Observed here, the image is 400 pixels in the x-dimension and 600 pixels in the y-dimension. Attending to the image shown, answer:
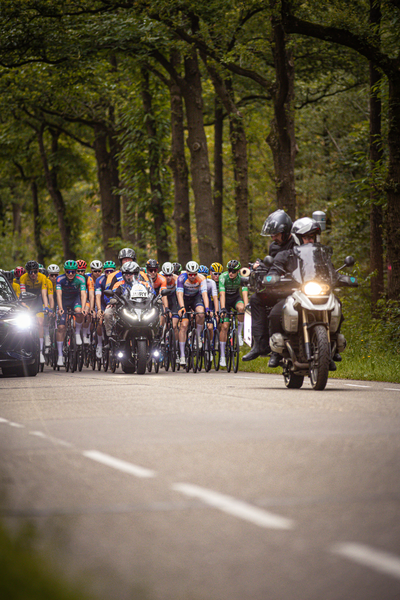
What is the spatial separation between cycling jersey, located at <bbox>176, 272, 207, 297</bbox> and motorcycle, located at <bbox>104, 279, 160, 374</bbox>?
2.36 ft

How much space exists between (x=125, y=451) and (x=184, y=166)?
76.2ft

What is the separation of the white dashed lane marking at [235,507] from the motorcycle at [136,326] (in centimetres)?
1271

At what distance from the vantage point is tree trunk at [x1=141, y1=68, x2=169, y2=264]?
110 feet

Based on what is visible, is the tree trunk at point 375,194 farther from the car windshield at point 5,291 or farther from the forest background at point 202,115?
the car windshield at point 5,291

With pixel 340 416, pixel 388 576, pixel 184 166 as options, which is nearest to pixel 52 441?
pixel 340 416

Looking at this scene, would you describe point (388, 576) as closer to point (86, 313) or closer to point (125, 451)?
point (125, 451)

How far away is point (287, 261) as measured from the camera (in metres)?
13.2

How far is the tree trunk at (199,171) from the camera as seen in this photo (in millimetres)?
27562

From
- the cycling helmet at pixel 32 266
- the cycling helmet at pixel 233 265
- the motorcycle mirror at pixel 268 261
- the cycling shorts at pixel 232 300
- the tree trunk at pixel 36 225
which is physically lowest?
the motorcycle mirror at pixel 268 261

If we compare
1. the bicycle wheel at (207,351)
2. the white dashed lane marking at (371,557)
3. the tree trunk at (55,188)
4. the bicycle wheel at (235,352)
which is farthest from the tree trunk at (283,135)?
the tree trunk at (55,188)

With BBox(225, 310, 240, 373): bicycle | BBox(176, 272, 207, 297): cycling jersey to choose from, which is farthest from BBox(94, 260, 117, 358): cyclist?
BBox(225, 310, 240, 373): bicycle

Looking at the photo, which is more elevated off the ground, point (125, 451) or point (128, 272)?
point (128, 272)

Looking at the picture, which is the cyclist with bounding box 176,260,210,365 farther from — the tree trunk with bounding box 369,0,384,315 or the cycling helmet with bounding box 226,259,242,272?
the tree trunk with bounding box 369,0,384,315

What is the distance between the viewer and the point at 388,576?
408 cm
